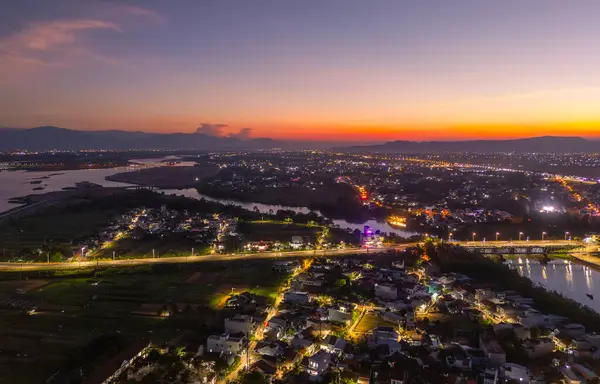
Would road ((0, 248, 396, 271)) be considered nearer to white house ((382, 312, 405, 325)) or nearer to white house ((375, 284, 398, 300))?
white house ((375, 284, 398, 300))

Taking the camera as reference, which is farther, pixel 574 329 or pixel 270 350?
pixel 574 329

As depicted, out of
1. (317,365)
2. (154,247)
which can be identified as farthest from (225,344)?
(154,247)

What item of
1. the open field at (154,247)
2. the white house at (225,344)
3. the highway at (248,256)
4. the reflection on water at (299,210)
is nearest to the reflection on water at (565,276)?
the highway at (248,256)

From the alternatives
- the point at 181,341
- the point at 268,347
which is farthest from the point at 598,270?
the point at 181,341

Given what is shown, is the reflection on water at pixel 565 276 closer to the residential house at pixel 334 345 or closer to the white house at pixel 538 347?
the white house at pixel 538 347

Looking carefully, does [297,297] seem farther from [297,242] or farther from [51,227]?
[51,227]

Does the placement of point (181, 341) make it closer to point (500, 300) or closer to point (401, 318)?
point (401, 318)
